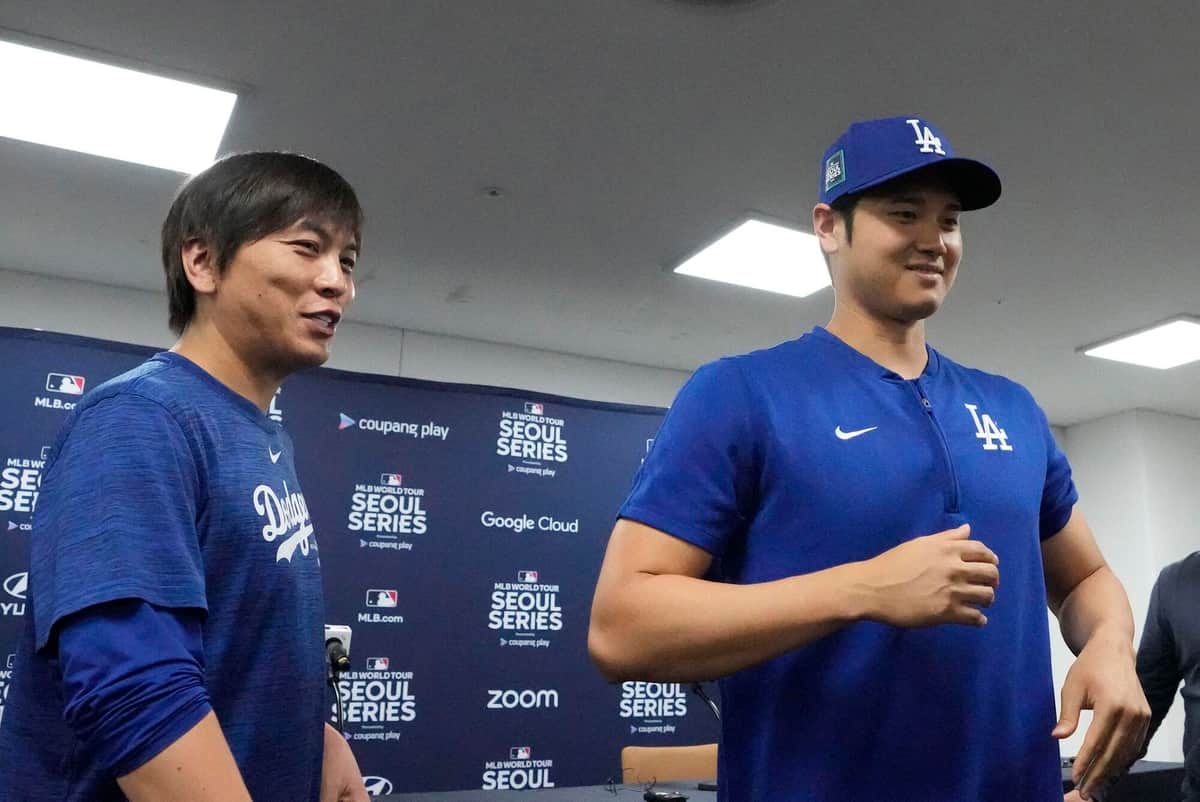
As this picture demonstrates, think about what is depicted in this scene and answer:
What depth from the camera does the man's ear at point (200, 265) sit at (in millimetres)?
938

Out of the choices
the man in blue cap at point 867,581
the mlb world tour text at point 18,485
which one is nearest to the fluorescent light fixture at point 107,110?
the mlb world tour text at point 18,485

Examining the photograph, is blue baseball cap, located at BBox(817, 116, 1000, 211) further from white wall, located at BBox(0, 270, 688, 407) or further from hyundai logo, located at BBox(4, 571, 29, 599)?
white wall, located at BBox(0, 270, 688, 407)

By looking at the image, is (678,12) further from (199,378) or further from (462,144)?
(199,378)

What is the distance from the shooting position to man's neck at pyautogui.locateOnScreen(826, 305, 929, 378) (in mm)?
982

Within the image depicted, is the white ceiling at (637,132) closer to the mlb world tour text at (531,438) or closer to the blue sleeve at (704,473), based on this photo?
the mlb world tour text at (531,438)

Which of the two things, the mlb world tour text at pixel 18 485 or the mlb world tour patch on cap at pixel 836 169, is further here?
the mlb world tour text at pixel 18 485

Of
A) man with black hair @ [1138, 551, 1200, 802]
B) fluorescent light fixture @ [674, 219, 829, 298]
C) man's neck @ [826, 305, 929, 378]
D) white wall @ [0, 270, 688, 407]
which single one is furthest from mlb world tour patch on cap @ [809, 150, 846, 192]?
white wall @ [0, 270, 688, 407]

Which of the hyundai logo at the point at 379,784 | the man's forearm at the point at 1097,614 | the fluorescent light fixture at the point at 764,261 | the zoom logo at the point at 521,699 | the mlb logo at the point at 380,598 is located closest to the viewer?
the man's forearm at the point at 1097,614

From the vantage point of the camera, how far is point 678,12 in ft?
7.34

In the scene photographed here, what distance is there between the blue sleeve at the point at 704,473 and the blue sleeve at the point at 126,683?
41 cm

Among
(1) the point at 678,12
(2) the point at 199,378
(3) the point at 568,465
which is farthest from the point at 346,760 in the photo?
(3) the point at 568,465

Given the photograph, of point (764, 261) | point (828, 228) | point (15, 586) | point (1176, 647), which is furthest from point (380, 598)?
point (828, 228)

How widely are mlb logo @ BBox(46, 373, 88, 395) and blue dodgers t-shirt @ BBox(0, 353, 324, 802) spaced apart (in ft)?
10.5

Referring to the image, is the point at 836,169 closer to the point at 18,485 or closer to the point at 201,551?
the point at 201,551
